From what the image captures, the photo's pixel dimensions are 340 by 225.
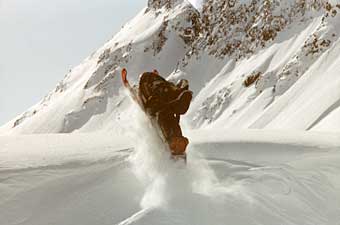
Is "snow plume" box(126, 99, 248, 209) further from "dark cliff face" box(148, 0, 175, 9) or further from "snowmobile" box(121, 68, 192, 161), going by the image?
"dark cliff face" box(148, 0, 175, 9)

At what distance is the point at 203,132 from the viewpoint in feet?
82.7

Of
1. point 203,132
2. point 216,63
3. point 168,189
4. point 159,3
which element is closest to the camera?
point 168,189

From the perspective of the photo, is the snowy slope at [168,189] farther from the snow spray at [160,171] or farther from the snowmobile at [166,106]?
the snowmobile at [166,106]

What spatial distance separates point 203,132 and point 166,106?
615 inches

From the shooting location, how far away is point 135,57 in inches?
4424

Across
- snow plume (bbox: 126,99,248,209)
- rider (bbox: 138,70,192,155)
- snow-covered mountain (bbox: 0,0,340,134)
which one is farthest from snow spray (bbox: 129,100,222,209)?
snow-covered mountain (bbox: 0,0,340,134)

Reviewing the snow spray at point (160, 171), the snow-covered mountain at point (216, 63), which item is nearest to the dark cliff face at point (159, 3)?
the snow-covered mountain at point (216, 63)

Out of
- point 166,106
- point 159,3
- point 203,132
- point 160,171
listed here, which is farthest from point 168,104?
point 159,3

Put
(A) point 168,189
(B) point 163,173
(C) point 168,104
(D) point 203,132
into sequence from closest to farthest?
(A) point 168,189 → (B) point 163,173 → (C) point 168,104 → (D) point 203,132

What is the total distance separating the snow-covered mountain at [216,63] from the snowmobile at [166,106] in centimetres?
3824

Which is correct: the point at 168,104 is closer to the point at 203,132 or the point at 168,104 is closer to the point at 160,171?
the point at 160,171

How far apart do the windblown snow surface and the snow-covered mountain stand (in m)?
0.28

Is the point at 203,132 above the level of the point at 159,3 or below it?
below

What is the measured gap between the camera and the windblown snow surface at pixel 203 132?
822 centimetres
